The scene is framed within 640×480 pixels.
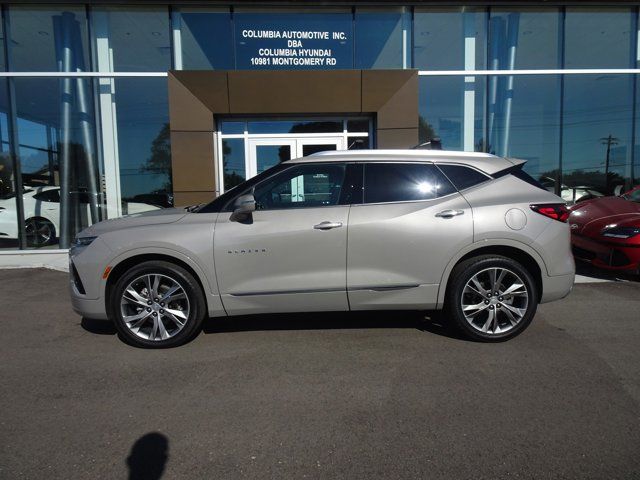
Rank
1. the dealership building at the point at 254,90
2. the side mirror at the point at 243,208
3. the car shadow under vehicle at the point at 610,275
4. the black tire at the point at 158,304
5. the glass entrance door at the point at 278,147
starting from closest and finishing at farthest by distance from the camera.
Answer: the side mirror at the point at 243,208, the black tire at the point at 158,304, the car shadow under vehicle at the point at 610,275, the dealership building at the point at 254,90, the glass entrance door at the point at 278,147

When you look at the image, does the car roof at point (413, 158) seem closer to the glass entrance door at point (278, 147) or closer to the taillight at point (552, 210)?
the taillight at point (552, 210)

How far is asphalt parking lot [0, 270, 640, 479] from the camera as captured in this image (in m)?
2.56

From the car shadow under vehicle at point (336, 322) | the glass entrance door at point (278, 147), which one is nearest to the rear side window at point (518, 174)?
the car shadow under vehicle at point (336, 322)

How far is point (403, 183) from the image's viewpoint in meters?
4.40

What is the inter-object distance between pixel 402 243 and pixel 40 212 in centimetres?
931

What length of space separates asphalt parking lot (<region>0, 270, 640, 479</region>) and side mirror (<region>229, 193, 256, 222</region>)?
1.21 meters

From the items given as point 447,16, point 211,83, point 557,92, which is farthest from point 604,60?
point 211,83

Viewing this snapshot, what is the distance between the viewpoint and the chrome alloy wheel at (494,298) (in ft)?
14.2

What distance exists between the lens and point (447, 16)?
10.6 m

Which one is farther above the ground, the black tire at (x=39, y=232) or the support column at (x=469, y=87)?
the support column at (x=469, y=87)

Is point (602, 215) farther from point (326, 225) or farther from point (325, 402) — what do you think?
point (325, 402)

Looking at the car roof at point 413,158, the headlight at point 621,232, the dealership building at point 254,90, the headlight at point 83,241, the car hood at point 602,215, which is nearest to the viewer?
the headlight at point 83,241

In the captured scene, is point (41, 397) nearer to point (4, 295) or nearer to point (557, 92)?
point (4, 295)

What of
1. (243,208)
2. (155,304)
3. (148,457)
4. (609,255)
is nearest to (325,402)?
(148,457)
